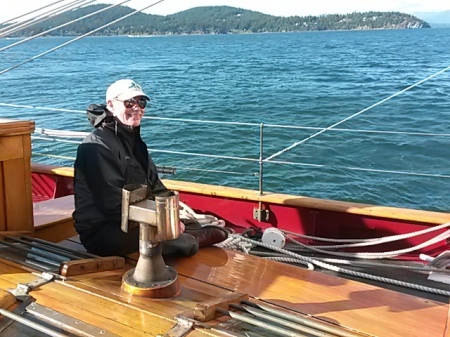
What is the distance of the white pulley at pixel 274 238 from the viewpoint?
4.23 metres

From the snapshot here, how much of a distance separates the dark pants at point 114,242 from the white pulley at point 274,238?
114 centimetres

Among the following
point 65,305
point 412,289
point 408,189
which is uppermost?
point 65,305

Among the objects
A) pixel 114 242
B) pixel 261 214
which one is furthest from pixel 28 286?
pixel 261 214

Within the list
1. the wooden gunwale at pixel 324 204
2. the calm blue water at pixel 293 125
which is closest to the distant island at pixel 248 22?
the calm blue water at pixel 293 125

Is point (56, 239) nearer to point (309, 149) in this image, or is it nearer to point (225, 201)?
point (225, 201)

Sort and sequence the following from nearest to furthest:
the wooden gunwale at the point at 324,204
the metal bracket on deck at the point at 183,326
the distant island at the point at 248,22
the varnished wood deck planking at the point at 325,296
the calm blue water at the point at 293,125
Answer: the metal bracket on deck at the point at 183,326, the varnished wood deck planking at the point at 325,296, the wooden gunwale at the point at 324,204, the calm blue water at the point at 293,125, the distant island at the point at 248,22

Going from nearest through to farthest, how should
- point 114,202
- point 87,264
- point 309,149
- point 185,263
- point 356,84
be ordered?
point 87,264
point 114,202
point 185,263
point 309,149
point 356,84

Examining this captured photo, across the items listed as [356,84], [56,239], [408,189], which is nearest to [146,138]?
[408,189]

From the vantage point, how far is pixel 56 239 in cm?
374

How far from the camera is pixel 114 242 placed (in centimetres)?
306

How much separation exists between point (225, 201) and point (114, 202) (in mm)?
1827

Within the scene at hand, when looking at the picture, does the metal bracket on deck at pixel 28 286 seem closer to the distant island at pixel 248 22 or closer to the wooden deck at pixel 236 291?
the wooden deck at pixel 236 291

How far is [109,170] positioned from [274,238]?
166cm

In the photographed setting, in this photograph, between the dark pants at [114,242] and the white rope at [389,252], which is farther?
the white rope at [389,252]
